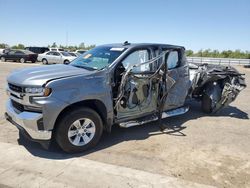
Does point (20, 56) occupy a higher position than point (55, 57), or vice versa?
point (20, 56)

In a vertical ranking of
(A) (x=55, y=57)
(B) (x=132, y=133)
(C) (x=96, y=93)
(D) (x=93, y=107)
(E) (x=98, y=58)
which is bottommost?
(B) (x=132, y=133)

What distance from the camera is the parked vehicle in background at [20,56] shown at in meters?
28.9

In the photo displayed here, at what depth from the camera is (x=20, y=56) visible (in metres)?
29.1

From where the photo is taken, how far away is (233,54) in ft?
185

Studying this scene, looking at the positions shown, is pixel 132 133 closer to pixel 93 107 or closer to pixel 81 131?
pixel 93 107

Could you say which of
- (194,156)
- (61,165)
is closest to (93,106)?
(61,165)

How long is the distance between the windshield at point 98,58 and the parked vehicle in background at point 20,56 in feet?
82.4

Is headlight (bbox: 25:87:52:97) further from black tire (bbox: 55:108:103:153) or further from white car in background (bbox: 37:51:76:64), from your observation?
white car in background (bbox: 37:51:76:64)

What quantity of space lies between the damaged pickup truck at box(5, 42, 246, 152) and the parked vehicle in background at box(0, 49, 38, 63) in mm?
25162

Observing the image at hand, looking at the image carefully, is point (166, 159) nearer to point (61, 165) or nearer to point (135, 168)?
point (135, 168)

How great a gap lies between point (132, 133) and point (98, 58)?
1721 mm

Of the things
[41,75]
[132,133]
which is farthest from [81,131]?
[132,133]

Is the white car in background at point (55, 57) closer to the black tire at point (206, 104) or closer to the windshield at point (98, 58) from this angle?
the black tire at point (206, 104)

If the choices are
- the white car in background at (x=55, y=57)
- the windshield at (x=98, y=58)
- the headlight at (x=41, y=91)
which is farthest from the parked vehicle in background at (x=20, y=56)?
the headlight at (x=41, y=91)
